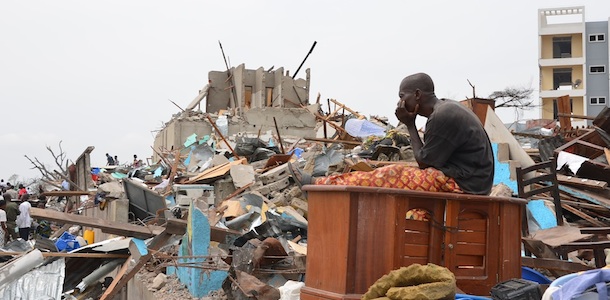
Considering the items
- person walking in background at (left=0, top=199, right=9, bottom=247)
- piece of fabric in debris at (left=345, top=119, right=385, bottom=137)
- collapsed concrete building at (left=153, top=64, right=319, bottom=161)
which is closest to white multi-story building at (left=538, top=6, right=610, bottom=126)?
collapsed concrete building at (left=153, top=64, right=319, bottom=161)

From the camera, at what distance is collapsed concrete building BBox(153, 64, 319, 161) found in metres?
26.9

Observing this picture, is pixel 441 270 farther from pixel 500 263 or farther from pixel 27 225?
pixel 27 225

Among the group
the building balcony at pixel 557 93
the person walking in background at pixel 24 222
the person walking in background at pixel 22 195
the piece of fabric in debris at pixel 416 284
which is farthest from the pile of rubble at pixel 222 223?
the building balcony at pixel 557 93

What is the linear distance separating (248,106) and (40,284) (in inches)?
917

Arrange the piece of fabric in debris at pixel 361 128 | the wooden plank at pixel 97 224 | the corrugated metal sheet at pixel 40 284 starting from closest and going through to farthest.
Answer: the corrugated metal sheet at pixel 40 284
the wooden plank at pixel 97 224
the piece of fabric in debris at pixel 361 128

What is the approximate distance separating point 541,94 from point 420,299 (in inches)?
1563

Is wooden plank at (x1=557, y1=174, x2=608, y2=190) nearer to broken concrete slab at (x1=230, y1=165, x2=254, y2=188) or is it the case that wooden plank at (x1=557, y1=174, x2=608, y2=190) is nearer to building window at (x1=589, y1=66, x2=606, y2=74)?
broken concrete slab at (x1=230, y1=165, x2=254, y2=188)

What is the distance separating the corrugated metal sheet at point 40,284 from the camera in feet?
26.5

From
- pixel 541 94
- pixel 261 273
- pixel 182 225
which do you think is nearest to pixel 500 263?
pixel 261 273

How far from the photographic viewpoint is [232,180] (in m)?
13.9

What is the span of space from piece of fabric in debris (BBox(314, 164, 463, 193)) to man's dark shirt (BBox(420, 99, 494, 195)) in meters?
0.06

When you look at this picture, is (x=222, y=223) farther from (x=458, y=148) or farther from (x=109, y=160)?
(x=109, y=160)

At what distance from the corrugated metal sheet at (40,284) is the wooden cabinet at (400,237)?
465 centimetres

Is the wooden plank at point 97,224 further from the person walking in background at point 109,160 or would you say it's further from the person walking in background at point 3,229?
the person walking in background at point 109,160
